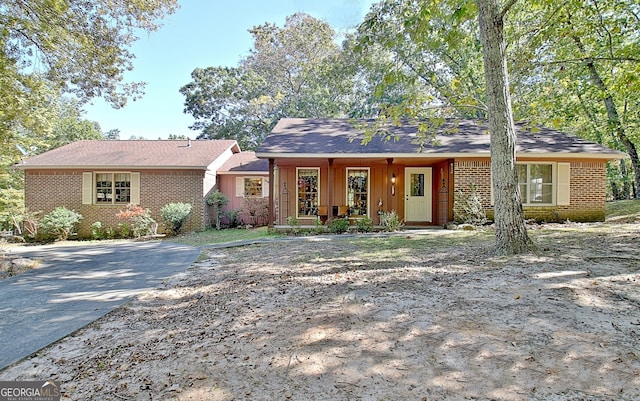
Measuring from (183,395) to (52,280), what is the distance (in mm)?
5187

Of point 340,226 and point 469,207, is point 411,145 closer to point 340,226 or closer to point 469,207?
point 469,207

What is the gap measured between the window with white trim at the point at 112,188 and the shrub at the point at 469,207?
A: 12.7 meters

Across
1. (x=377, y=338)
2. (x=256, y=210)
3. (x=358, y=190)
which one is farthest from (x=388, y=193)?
(x=377, y=338)

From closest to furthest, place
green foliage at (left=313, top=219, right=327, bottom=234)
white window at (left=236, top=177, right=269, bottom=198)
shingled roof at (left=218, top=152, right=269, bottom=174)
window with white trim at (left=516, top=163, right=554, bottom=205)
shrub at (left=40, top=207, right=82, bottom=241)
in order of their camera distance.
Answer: green foliage at (left=313, top=219, right=327, bottom=234) < window with white trim at (left=516, top=163, right=554, bottom=205) < shrub at (left=40, top=207, right=82, bottom=241) < shingled roof at (left=218, top=152, right=269, bottom=174) < white window at (left=236, top=177, right=269, bottom=198)

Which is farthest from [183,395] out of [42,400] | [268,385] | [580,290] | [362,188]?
[362,188]

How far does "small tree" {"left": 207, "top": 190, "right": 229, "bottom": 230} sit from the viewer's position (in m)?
14.5

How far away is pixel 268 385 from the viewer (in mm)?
2469

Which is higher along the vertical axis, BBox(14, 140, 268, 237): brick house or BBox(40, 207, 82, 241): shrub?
BBox(14, 140, 268, 237): brick house

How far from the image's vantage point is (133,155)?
14.7m

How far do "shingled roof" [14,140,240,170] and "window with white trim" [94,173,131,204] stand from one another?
2.01 feet

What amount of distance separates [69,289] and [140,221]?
27.6 feet

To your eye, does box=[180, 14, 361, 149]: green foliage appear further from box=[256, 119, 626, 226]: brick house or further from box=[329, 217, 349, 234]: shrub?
box=[329, 217, 349, 234]: shrub

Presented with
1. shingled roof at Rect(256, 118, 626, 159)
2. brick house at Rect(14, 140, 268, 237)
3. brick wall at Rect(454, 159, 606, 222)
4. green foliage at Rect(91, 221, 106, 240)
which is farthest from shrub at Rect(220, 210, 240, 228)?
brick wall at Rect(454, 159, 606, 222)

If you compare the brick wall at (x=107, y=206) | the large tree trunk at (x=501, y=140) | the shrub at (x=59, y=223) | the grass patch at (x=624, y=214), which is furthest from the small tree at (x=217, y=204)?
the grass patch at (x=624, y=214)
